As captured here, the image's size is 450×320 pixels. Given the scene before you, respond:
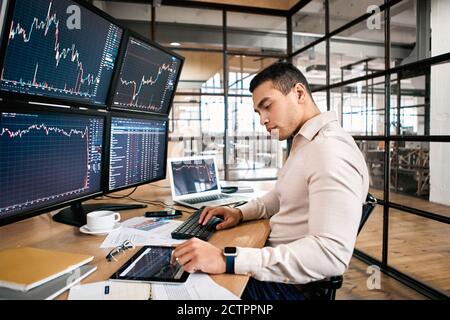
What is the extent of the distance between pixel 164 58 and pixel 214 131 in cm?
272

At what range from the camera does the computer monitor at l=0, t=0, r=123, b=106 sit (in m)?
0.90

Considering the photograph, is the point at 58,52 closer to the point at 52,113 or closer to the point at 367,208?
the point at 52,113

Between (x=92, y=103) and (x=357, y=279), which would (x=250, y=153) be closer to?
(x=357, y=279)

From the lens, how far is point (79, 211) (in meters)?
1.31

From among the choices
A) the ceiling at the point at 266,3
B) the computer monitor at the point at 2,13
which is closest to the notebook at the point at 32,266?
the computer monitor at the point at 2,13

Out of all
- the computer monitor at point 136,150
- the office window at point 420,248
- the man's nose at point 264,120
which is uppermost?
the man's nose at point 264,120

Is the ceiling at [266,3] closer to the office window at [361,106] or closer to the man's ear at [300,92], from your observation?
the office window at [361,106]

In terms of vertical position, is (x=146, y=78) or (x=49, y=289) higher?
(x=146, y=78)

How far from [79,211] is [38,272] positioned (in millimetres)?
589

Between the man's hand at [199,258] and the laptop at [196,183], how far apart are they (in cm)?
76

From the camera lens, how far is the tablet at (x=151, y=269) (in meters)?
0.77

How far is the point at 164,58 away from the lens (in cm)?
168

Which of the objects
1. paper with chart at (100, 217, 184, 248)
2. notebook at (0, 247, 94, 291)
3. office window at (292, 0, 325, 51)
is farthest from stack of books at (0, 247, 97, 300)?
office window at (292, 0, 325, 51)

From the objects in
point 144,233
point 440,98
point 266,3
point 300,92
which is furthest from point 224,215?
point 266,3
